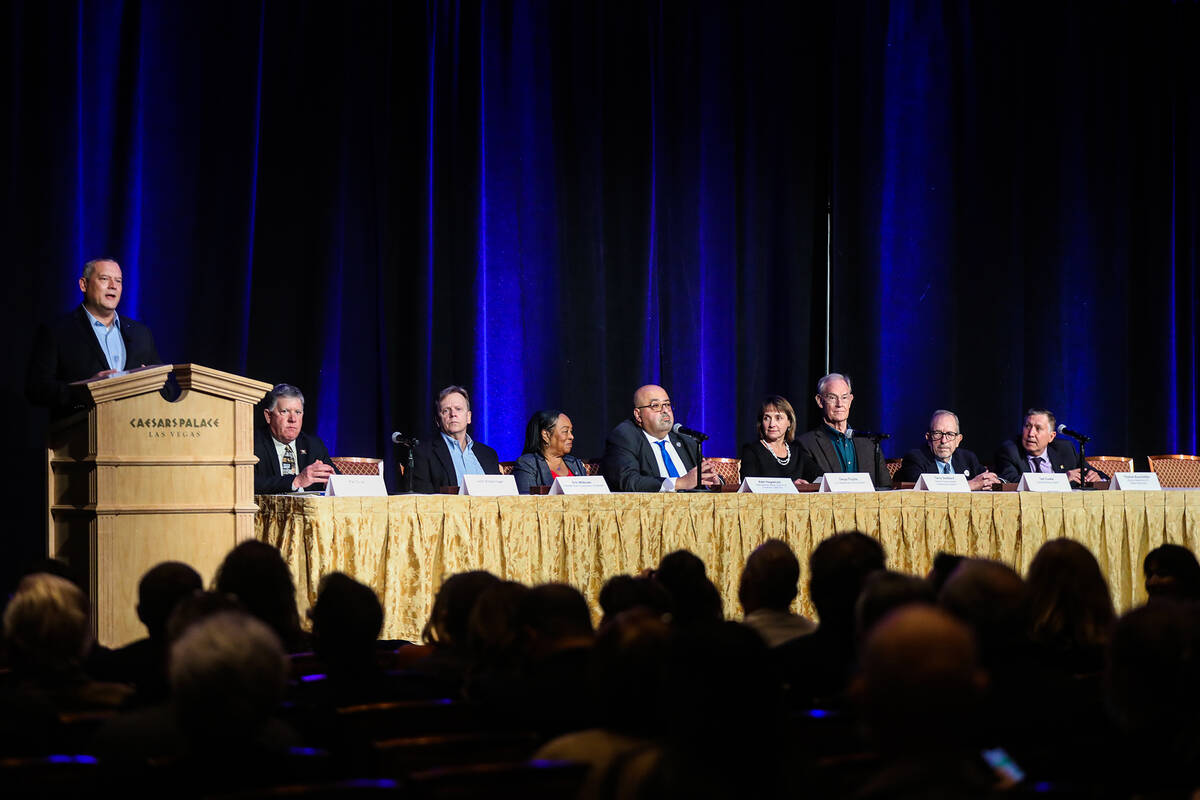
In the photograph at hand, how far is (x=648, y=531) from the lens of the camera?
525 centimetres

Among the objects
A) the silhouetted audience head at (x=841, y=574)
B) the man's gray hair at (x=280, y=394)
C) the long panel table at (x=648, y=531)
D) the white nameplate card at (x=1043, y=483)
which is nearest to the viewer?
the silhouetted audience head at (x=841, y=574)

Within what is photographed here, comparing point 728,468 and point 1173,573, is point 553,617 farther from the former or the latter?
point 728,468

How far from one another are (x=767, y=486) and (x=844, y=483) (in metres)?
0.37

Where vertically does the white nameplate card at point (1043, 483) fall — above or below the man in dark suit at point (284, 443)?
below

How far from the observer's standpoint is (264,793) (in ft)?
5.04

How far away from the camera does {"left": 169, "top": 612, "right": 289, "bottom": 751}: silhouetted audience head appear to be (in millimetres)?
1661

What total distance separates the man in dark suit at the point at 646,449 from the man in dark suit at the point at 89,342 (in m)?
2.26

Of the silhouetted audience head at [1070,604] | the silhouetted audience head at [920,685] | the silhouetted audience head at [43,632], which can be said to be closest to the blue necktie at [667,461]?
the silhouetted audience head at [1070,604]

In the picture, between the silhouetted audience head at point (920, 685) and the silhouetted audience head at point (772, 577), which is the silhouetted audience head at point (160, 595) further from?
the silhouetted audience head at point (920, 685)

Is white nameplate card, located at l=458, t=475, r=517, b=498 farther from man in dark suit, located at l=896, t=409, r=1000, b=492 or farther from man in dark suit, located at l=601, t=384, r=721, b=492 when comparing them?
man in dark suit, located at l=896, t=409, r=1000, b=492

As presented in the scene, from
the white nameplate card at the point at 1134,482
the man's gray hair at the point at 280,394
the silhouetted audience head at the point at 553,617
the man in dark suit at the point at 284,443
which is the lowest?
the silhouetted audience head at the point at 553,617

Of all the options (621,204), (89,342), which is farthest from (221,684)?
(621,204)

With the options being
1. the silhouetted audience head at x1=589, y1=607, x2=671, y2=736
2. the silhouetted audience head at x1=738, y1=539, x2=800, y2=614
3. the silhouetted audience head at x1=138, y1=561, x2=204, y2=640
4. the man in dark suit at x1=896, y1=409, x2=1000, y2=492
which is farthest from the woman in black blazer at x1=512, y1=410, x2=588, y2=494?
the silhouetted audience head at x1=589, y1=607, x2=671, y2=736

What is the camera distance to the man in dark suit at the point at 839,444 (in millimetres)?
6684
